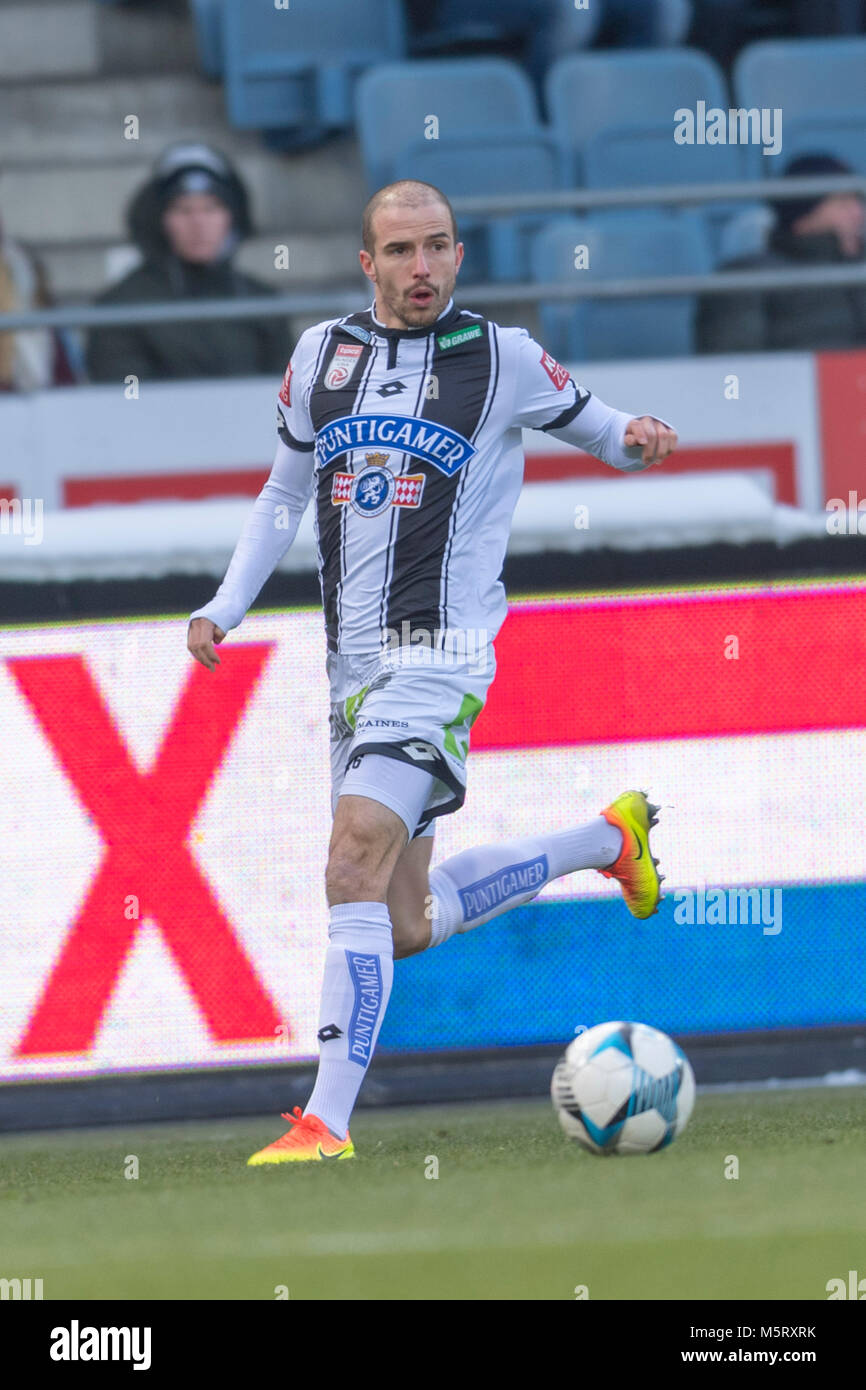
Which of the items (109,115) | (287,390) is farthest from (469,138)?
(287,390)

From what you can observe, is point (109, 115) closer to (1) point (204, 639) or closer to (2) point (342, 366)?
(2) point (342, 366)

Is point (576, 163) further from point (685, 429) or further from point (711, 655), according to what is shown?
point (711, 655)

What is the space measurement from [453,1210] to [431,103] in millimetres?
6944

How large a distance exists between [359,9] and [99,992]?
262 inches

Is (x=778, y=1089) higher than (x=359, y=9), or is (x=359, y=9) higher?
(x=359, y=9)

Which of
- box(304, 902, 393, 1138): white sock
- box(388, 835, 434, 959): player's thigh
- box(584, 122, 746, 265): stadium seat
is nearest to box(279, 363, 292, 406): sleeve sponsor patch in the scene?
box(388, 835, 434, 959): player's thigh

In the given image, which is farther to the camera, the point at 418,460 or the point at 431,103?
the point at 431,103

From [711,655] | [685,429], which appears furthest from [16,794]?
[685,429]

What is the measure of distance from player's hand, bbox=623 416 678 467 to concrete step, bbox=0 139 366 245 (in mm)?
5798

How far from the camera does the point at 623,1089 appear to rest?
4094mm

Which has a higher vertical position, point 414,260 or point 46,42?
point 46,42

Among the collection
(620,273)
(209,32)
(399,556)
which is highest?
(209,32)

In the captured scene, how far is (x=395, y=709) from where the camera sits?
4.43 m

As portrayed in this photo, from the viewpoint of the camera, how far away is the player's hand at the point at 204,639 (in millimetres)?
4660
